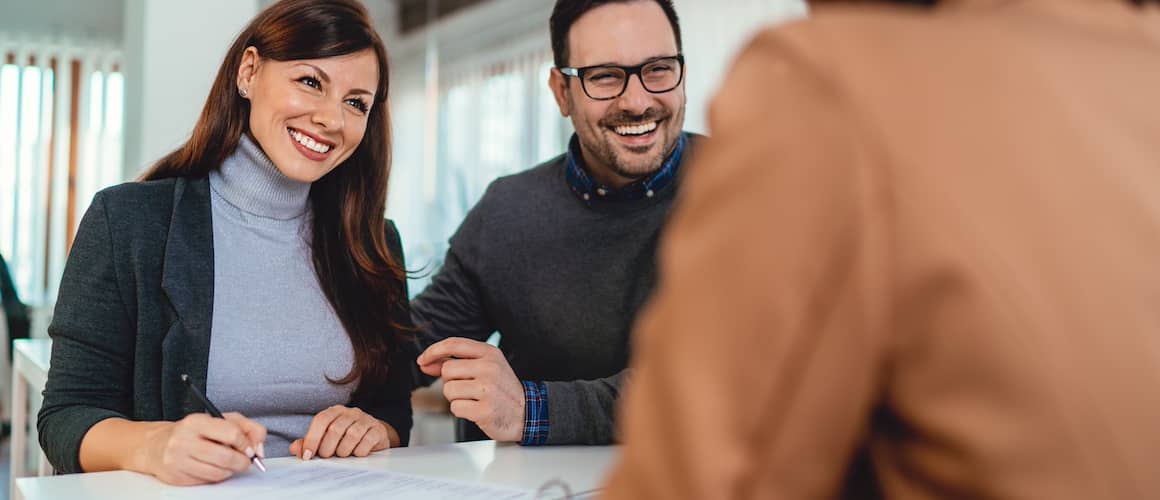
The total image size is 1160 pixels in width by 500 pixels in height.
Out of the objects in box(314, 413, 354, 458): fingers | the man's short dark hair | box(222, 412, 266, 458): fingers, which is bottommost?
box(314, 413, 354, 458): fingers

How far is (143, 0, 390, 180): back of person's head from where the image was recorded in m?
1.67

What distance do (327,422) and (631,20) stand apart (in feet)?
3.14

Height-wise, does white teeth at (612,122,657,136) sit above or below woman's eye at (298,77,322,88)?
below

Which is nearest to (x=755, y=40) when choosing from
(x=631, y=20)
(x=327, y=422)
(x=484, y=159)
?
(x=327, y=422)

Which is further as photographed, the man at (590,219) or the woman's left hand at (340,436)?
the man at (590,219)

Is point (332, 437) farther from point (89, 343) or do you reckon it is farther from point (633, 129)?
point (633, 129)

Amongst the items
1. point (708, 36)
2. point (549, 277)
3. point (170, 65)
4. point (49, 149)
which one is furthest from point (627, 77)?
point (49, 149)

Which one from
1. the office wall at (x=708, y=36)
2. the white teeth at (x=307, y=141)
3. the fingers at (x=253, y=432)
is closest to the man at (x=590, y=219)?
the white teeth at (x=307, y=141)

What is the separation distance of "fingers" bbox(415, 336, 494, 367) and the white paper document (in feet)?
0.62

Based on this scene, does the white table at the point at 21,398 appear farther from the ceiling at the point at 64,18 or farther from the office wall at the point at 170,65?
the ceiling at the point at 64,18

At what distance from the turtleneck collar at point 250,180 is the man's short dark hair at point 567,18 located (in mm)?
620

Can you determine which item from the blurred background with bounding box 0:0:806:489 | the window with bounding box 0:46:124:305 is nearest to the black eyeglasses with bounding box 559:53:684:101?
the blurred background with bounding box 0:0:806:489

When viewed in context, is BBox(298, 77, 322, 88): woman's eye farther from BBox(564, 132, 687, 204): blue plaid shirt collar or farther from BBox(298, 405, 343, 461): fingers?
BBox(298, 405, 343, 461): fingers

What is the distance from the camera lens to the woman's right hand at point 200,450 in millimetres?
1116
